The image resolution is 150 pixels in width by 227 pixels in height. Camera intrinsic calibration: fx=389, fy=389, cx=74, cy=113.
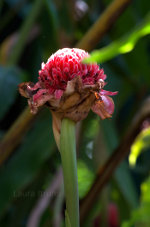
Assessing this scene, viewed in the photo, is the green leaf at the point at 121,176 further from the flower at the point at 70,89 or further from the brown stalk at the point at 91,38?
the flower at the point at 70,89

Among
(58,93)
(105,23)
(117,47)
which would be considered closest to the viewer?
(117,47)

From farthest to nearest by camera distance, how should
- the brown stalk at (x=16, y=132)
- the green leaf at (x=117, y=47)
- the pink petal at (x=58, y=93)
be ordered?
the brown stalk at (x=16, y=132), the pink petal at (x=58, y=93), the green leaf at (x=117, y=47)

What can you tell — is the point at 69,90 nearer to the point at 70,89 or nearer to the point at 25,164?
the point at 70,89

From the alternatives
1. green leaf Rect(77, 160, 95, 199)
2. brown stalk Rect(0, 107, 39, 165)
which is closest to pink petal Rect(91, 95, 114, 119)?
brown stalk Rect(0, 107, 39, 165)

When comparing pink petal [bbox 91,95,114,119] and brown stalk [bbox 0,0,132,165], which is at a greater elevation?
brown stalk [bbox 0,0,132,165]

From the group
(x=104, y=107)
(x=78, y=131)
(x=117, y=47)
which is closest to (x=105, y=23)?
(x=78, y=131)

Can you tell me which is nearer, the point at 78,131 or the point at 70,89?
the point at 70,89

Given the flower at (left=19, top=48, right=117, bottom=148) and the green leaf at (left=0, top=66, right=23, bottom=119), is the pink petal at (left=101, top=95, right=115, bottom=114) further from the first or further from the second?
the green leaf at (left=0, top=66, right=23, bottom=119)

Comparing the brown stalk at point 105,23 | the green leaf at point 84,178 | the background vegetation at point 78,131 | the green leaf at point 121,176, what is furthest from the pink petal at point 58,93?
the green leaf at point 121,176
